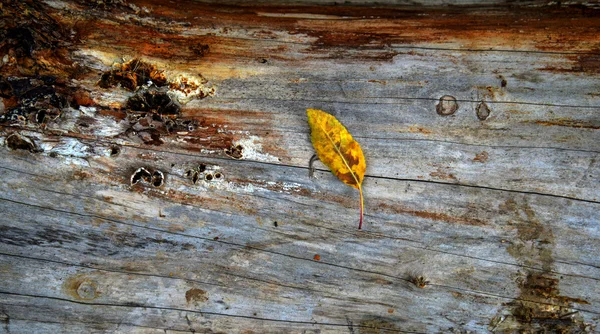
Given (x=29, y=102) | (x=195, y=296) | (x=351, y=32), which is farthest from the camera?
(x=351, y=32)

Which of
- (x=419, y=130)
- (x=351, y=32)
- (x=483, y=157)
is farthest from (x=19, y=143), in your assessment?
(x=483, y=157)

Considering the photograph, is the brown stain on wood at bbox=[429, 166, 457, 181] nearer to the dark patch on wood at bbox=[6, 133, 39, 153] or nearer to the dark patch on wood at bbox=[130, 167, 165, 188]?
the dark patch on wood at bbox=[130, 167, 165, 188]

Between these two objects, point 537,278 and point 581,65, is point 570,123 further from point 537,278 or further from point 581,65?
point 537,278

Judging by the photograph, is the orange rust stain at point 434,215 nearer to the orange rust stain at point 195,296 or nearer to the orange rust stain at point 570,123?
the orange rust stain at point 570,123

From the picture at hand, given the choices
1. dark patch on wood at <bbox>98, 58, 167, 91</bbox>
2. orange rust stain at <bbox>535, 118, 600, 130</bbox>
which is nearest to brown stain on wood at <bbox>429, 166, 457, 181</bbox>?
orange rust stain at <bbox>535, 118, 600, 130</bbox>

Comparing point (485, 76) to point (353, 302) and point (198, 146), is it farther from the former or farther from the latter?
point (198, 146)

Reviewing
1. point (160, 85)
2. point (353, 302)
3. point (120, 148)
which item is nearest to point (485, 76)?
point (353, 302)

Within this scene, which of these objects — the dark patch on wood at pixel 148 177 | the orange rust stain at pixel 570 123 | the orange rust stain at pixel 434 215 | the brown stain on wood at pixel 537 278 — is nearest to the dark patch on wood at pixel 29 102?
the dark patch on wood at pixel 148 177
